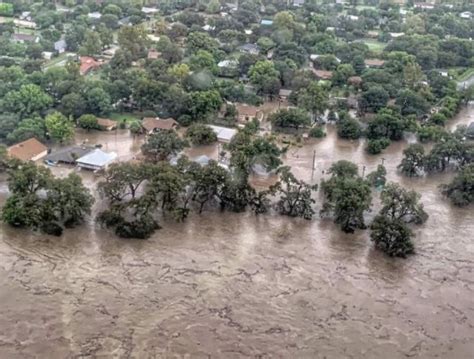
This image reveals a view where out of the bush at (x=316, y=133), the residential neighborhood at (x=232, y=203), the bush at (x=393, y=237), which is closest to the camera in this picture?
the residential neighborhood at (x=232, y=203)

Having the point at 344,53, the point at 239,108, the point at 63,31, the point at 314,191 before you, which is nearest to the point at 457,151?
the point at 314,191

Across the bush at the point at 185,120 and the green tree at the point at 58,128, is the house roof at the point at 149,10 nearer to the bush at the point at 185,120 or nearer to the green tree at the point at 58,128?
the bush at the point at 185,120

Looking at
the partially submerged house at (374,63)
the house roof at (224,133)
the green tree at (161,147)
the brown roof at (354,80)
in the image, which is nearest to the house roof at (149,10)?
the partially submerged house at (374,63)

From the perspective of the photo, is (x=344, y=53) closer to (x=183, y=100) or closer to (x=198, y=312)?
(x=183, y=100)

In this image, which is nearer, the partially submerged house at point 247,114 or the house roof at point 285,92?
the partially submerged house at point 247,114

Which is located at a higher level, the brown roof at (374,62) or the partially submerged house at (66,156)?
the brown roof at (374,62)

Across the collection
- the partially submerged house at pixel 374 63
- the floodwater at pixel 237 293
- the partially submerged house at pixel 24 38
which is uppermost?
the partially submerged house at pixel 24 38
